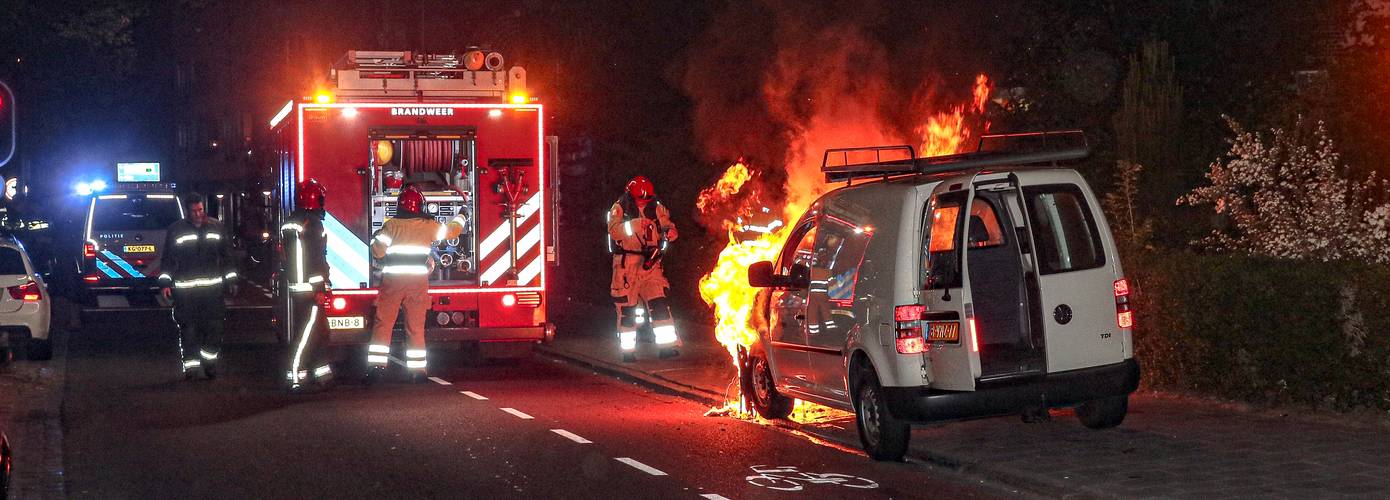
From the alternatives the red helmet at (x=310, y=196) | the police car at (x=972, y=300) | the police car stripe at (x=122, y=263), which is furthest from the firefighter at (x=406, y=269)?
the police car stripe at (x=122, y=263)

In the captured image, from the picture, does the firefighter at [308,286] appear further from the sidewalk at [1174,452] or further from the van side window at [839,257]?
the van side window at [839,257]

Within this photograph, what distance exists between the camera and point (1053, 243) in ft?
31.1

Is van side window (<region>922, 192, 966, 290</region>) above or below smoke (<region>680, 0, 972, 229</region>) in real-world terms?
below

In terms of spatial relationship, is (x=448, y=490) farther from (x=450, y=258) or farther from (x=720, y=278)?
(x=450, y=258)

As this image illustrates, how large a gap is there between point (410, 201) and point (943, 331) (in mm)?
6093

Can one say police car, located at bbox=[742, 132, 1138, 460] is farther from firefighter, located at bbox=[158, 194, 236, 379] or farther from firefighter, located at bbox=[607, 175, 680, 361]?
firefighter, located at bbox=[158, 194, 236, 379]

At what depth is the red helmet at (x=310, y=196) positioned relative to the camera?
1370 cm

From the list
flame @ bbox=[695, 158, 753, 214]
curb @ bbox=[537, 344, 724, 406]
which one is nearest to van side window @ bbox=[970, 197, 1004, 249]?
curb @ bbox=[537, 344, 724, 406]

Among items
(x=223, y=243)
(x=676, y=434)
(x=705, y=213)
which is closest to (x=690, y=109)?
(x=705, y=213)

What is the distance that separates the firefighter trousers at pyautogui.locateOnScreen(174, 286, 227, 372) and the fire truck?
0.70 meters

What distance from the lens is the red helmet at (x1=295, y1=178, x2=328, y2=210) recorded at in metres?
13.7

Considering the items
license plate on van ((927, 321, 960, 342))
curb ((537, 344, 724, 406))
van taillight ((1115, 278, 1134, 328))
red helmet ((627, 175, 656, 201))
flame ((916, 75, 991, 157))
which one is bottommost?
curb ((537, 344, 724, 406))

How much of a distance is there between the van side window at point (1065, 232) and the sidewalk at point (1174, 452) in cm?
114

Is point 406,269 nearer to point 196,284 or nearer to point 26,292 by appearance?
point 196,284
